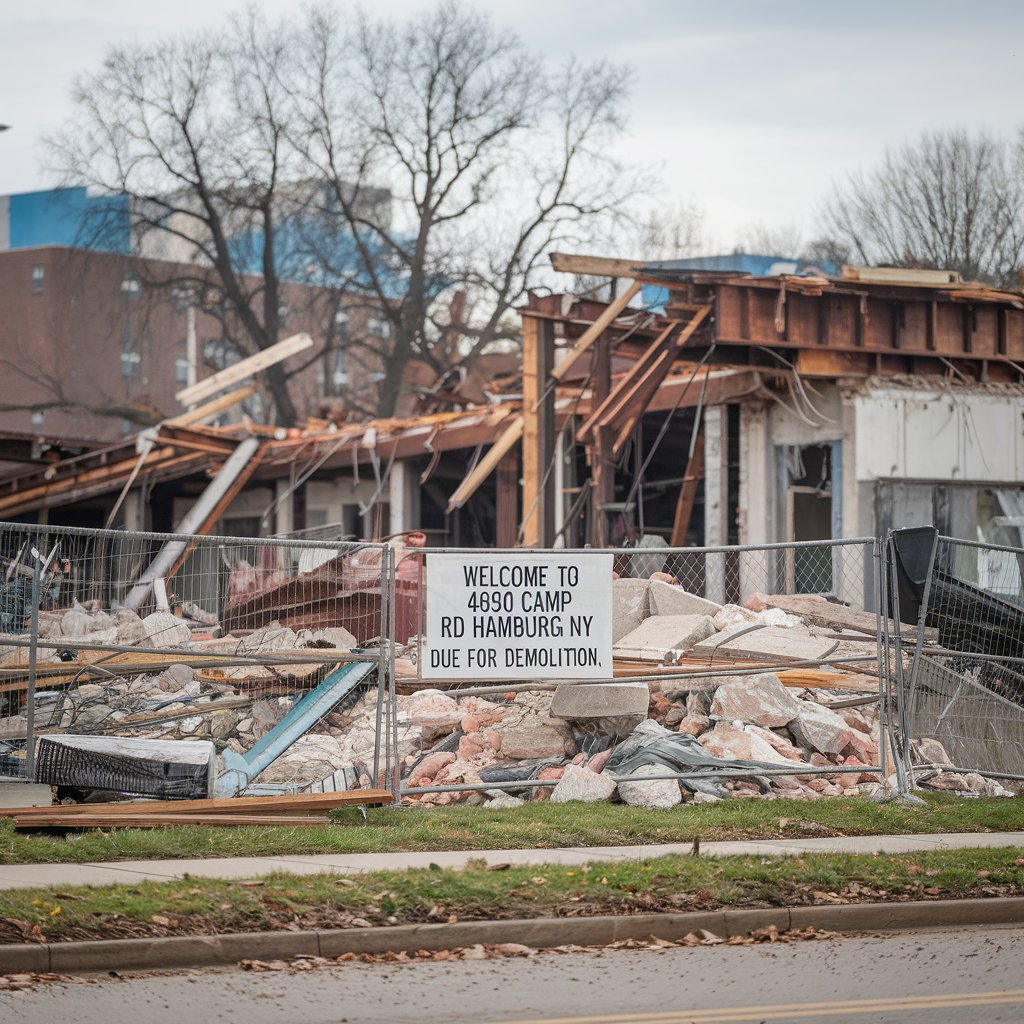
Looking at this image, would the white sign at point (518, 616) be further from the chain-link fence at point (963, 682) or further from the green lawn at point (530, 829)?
the chain-link fence at point (963, 682)

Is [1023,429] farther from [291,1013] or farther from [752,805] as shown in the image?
[291,1013]

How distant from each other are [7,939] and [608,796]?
17.9ft

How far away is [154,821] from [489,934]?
3258 mm

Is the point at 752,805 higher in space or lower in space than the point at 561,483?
lower

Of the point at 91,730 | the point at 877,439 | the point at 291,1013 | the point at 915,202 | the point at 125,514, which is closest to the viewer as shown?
the point at 291,1013

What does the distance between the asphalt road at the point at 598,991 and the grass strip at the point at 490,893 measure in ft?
1.35

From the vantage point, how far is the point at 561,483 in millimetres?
25562

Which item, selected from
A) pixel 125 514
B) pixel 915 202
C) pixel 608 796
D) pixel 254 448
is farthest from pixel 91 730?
pixel 915 202

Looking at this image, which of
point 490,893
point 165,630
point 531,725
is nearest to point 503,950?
point 490,893

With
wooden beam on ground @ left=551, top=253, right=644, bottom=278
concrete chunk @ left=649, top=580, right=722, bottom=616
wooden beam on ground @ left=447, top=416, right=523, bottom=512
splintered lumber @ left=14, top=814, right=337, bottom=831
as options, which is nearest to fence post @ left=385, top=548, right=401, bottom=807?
splintered lumber @ left=14, top=814, right=337, bottom=831

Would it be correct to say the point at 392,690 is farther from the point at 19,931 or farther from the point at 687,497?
the point at 687,497

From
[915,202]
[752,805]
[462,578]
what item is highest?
[915,202]

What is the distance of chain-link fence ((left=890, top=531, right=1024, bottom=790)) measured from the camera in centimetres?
1248

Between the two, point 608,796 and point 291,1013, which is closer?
point 291,1013
